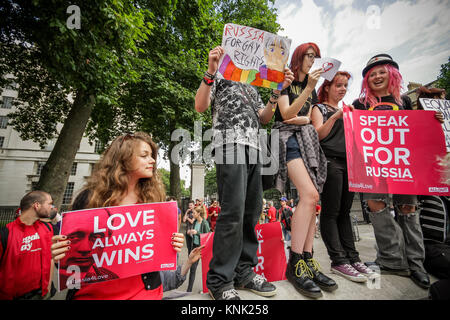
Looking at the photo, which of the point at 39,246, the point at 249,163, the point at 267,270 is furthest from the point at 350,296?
the point at 39,246

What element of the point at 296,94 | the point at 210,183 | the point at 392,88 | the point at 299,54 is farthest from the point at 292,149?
the point at 210,183

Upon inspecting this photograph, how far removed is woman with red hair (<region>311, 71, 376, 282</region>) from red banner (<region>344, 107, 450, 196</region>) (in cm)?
15

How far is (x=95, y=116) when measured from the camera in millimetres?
9414

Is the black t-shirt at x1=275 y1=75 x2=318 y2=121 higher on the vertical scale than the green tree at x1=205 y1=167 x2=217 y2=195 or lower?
higher

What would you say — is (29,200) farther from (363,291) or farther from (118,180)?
(363,291)

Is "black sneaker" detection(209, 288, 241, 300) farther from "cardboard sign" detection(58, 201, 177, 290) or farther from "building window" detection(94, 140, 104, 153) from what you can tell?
"building window" detection(94, 140, 104, 153)

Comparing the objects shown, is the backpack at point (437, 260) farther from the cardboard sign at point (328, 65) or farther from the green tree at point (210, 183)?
the green tree at point (210, 183)

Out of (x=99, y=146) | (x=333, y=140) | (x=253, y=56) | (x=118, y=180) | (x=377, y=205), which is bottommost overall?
(x=377, y=205)

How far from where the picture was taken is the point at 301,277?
1.62 metres

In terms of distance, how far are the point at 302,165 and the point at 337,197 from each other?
592mm

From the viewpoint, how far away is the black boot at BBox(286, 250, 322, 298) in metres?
1.51

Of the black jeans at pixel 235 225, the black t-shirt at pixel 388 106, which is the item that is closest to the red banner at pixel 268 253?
the black jeans at pixel 235 225

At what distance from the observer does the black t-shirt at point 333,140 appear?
2.20m

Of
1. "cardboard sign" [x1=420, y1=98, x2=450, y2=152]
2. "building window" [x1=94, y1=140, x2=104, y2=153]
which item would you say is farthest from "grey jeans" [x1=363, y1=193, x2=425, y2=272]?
"building window" [x1=94, y1=140, x2=104, y2=153]
